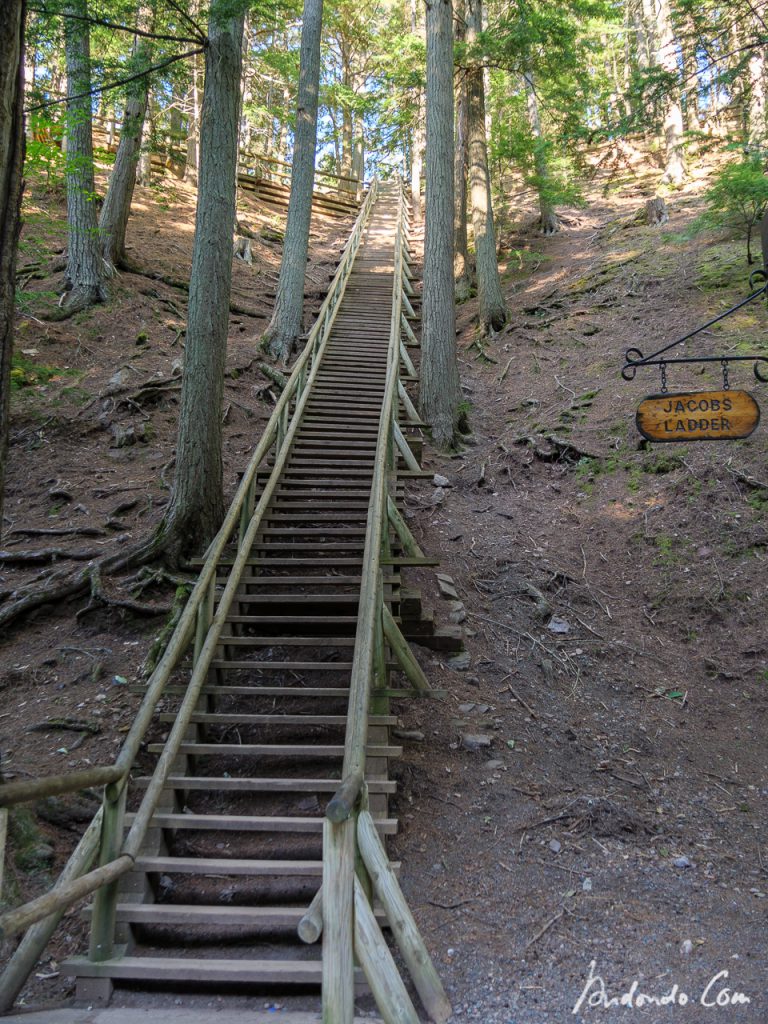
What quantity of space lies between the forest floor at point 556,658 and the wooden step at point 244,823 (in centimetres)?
57

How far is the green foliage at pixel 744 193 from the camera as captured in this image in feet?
33.6

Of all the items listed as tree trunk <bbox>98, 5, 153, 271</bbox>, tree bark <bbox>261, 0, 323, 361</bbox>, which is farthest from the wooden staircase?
tree trunk <bbox>98, 5, 153, 271</bbox>

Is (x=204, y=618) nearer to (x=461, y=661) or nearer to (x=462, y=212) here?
(x=461, y=661)

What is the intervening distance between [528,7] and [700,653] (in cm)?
1223

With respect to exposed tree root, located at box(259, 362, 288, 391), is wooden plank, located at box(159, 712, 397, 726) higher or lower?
lower

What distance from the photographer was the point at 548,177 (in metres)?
16.9

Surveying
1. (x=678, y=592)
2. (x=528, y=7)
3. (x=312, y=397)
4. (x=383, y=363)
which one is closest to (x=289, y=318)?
(x=383, y=363)

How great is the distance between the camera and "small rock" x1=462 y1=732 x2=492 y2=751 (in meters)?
5.36

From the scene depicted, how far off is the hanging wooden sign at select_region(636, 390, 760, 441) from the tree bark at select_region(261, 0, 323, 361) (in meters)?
9.00

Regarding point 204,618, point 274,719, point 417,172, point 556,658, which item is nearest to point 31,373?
point 204,618

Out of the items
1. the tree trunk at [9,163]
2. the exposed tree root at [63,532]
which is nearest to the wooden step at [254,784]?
the tree trunk at [9,163]

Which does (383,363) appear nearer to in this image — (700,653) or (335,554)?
(335,554)

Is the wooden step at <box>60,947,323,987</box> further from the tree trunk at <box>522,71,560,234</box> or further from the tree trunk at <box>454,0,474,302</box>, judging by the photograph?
the tree trunk at <box>454,0,474,302</box>

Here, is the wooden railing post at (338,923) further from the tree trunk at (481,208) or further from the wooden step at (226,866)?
the tree trunk at (481,208)
